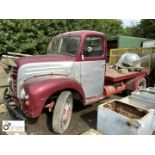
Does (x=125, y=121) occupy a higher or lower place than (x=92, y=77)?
lower

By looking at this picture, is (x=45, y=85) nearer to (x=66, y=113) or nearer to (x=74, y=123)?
(x=66, y=113)

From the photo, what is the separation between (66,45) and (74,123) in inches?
66.2

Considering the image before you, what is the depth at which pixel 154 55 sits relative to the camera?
636 centimetres

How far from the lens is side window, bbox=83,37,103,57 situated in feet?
12.3

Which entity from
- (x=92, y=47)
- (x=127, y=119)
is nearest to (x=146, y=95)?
(x=127, y=119)

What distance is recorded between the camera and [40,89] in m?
2.79

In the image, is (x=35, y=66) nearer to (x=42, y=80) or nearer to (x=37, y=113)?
(x=42, y=80)

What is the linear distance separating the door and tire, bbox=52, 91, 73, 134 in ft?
2.00

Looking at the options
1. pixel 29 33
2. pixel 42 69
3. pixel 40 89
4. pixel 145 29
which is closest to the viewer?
pixel 40 89

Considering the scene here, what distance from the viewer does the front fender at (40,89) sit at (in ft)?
9.04

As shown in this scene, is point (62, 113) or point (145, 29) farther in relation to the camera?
point (145, 29)

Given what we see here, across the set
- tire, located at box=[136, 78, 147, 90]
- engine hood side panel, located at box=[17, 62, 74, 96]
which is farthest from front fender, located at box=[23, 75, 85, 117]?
tire, located at box=[136, 78, 147, 90]

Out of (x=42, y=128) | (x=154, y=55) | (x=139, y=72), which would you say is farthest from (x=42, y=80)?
(x=154, y=55)

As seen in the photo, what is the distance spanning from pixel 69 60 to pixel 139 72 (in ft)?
9.00
